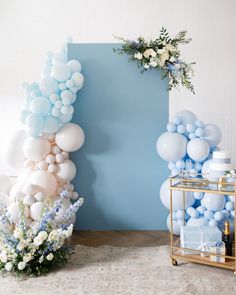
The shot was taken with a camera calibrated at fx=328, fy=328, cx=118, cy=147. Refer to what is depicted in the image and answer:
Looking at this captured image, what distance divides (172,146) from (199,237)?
2.63 ft

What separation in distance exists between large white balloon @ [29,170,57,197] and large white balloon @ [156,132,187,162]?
0.97m

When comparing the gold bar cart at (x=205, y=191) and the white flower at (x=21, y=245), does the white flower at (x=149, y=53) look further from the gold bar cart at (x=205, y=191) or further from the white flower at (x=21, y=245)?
the white flower at (x=21, y=245)

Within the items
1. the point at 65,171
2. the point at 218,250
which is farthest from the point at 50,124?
the point at 218,250

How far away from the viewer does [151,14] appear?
3877 millimetres

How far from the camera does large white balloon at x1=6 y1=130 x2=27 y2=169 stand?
281cm

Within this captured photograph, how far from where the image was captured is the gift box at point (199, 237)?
2.27 meters

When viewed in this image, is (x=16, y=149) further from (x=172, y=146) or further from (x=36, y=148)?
(x=172, y=146)

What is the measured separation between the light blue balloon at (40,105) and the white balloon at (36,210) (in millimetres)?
753

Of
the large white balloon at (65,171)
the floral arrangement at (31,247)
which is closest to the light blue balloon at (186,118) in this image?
the large white balloon at (65,171)

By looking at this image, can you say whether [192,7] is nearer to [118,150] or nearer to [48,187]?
[118,150]

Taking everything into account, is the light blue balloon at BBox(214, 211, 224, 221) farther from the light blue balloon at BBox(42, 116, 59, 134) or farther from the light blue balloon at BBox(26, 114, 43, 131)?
the light blue balloon at BBox(26, 114, 43, 131)

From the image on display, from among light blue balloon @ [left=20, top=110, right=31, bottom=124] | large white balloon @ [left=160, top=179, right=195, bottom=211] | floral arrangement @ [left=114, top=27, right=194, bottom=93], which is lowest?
large white balloon @ [left=160, top=179, right=195, bottom=211]

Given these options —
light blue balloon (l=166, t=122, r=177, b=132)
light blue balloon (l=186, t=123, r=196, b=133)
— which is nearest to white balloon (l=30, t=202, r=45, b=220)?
light blue balloon (l=166, t=122, r=177, b=132)

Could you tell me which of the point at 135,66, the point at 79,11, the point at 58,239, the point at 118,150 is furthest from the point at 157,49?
the point at 58,239
